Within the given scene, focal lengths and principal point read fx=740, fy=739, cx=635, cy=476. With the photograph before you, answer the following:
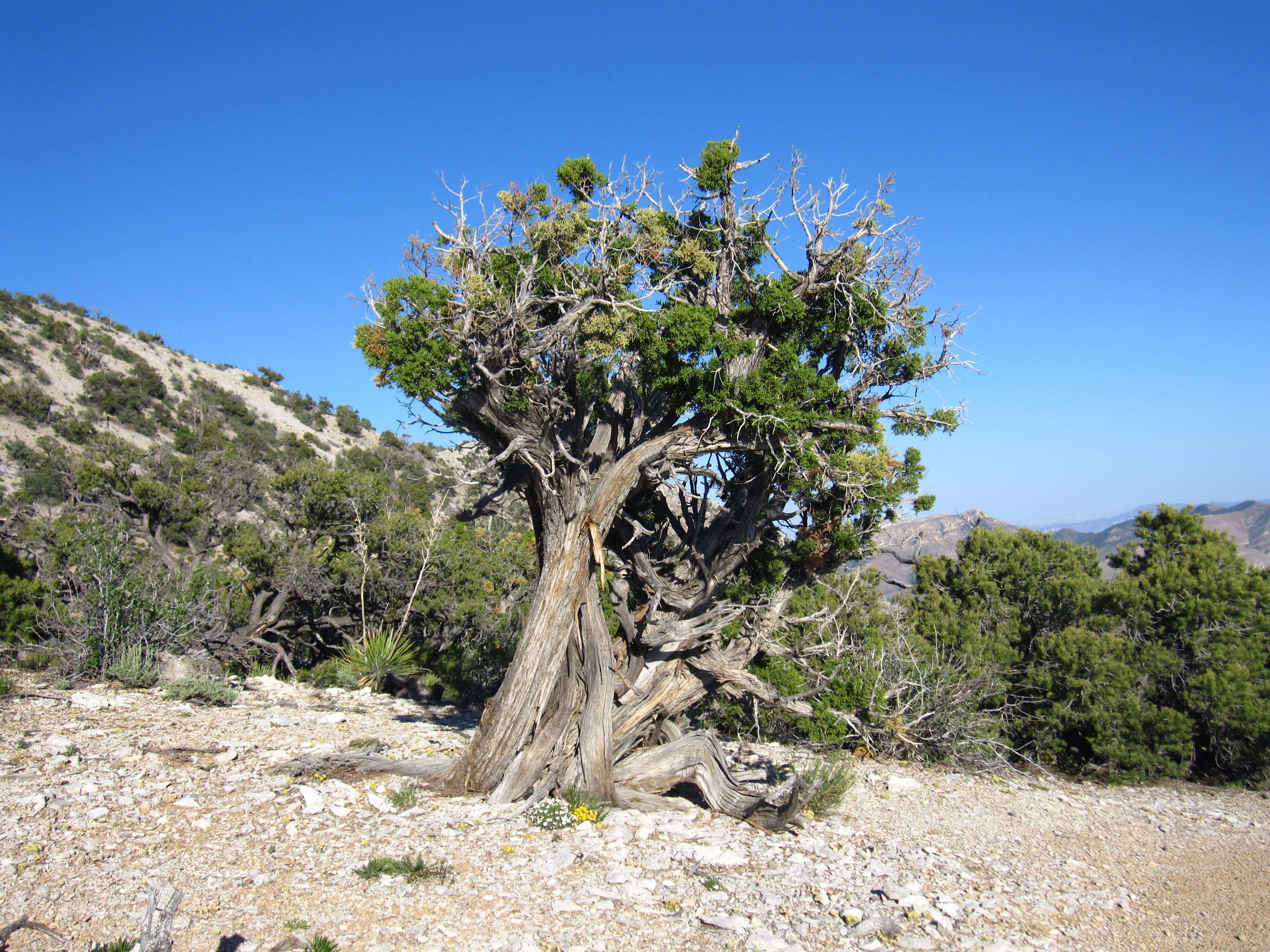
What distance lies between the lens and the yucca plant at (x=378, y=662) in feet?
39.3

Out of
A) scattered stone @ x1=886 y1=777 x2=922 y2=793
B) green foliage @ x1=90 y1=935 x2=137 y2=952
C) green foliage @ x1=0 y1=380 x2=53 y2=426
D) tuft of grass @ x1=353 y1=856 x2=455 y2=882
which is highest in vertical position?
green foliage @ x1=0 y1=380 x2=53 y2=426

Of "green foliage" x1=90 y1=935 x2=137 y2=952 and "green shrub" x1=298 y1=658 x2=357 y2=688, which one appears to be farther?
"green shrub" x1=298 y1=658 x2=357 y2=688

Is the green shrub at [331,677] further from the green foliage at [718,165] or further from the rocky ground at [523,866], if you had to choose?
the green foliage at [718,165]

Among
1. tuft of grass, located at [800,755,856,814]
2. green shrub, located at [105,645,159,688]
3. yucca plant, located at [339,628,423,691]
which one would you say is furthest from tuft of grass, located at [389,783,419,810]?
yucca plant, located at [339,628,423,691]

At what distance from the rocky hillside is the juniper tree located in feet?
77.8

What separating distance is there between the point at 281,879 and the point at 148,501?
538 inches

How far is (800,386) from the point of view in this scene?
712 cm

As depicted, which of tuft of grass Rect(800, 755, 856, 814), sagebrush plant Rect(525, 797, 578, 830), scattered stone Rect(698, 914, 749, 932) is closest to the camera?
scattered stone Rect(698, 914, 749, 932)

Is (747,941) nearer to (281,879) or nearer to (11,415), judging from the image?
(281,879)

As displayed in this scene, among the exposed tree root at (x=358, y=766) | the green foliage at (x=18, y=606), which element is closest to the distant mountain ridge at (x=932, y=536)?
the exposed tree root at (x=358, y=766)

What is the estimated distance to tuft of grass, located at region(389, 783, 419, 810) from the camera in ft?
20.3

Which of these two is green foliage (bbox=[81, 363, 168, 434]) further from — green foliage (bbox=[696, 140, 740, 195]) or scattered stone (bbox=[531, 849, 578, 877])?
scattered stone (bbox=[531, 849, 578, 877])

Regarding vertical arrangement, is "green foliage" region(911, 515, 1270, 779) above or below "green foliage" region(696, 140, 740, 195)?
below

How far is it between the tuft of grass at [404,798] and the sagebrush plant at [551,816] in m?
0.96
